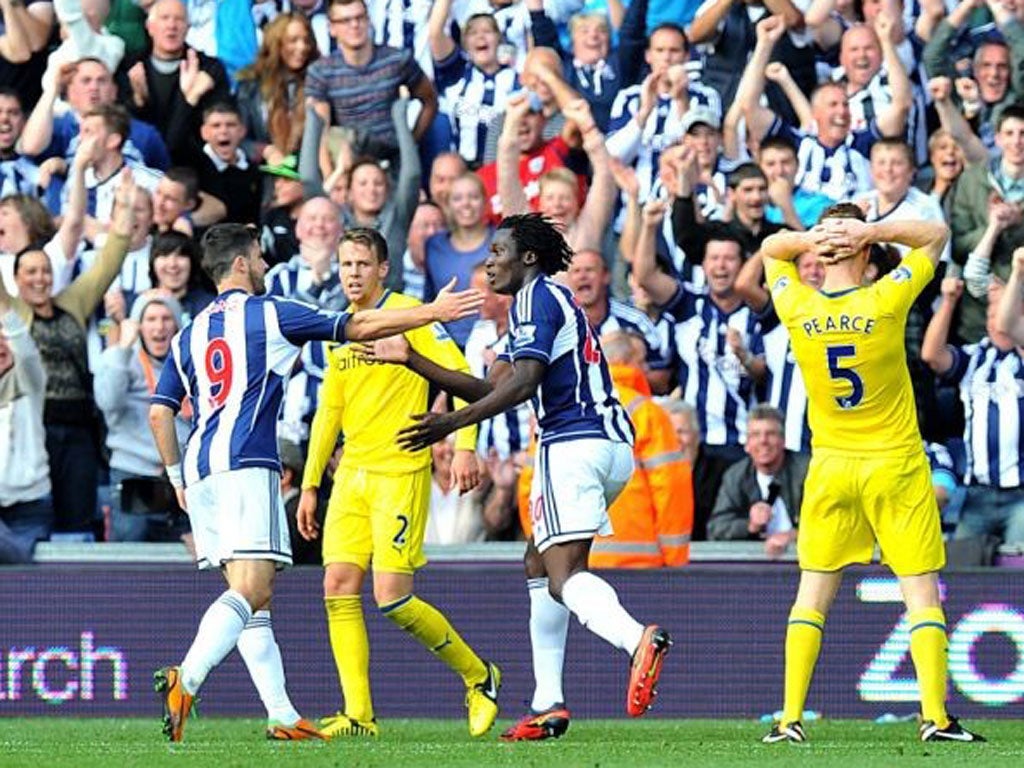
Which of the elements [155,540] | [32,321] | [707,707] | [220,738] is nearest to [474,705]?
[220,738]

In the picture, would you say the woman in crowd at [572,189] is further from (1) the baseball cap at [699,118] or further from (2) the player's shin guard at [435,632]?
(2) the player's shin guard at [435,632]

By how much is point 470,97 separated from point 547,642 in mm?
6604

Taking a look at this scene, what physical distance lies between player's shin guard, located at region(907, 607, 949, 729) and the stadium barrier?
304 cm

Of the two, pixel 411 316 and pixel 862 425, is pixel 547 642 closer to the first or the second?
pixel 862 425

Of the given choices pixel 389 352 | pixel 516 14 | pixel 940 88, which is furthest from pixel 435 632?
pixel 516 14

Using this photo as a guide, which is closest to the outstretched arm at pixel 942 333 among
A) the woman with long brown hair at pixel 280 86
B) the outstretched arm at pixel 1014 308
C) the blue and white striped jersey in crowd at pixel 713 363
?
the outstretched arm at pixel 1014 308

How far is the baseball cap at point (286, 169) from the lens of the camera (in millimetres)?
16656

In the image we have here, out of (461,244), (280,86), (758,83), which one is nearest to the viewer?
(461,244)

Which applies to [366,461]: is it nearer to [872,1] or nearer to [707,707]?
[707,707]

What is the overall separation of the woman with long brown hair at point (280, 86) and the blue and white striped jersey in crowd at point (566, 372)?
6552 mm

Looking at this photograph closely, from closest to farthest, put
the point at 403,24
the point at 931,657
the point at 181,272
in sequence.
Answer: the point at 931,657 < the point at 181,272 < the point at 403,24

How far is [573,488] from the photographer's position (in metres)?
10.9

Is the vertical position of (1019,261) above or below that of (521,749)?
above

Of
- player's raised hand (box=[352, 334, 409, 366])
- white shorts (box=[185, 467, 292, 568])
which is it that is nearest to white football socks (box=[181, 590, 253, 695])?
white shorts (box=[185, 467, 292, 568])
